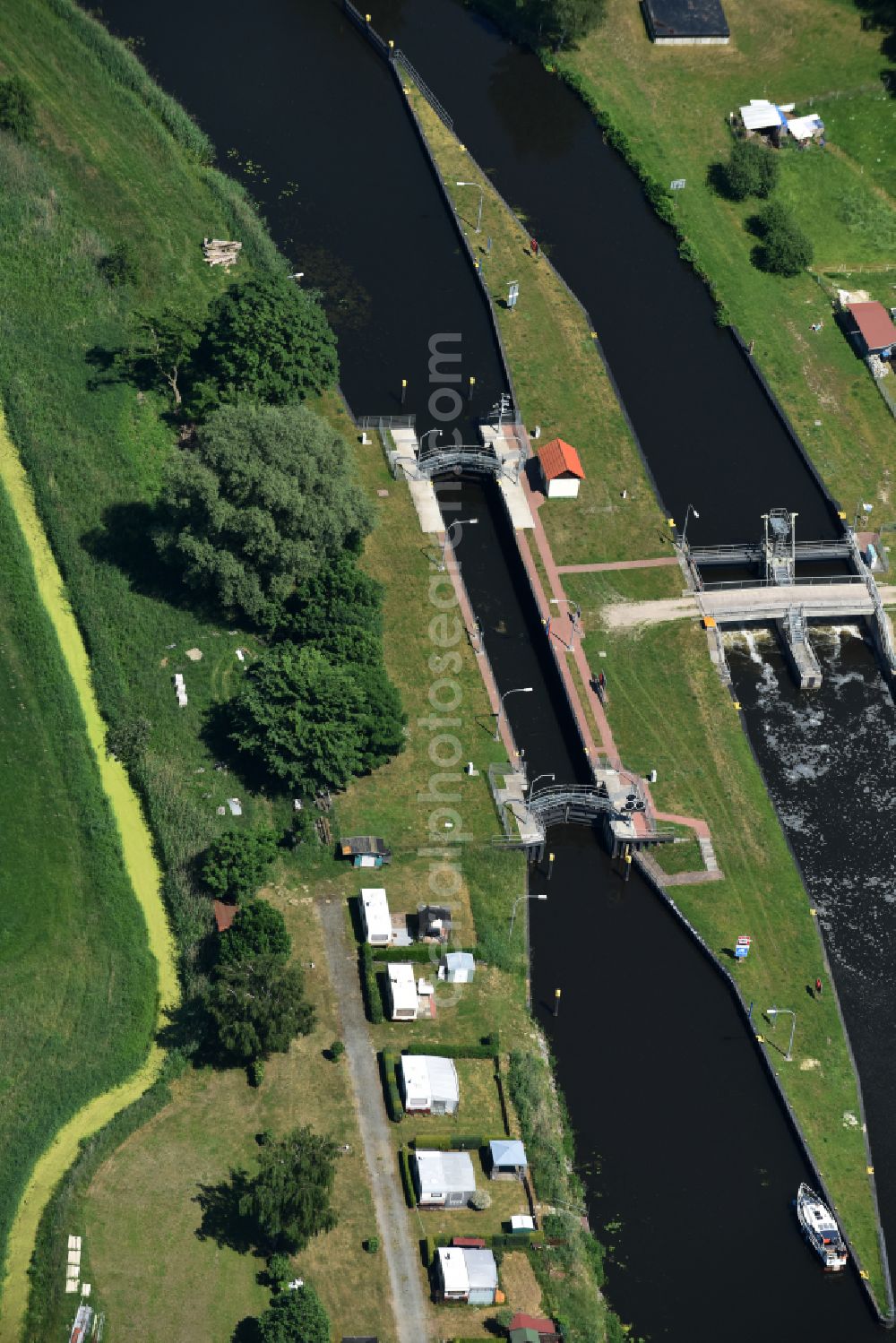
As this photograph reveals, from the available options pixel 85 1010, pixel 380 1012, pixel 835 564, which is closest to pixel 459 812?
pixel 380 1012

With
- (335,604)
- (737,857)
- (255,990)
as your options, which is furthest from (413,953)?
(335,604)

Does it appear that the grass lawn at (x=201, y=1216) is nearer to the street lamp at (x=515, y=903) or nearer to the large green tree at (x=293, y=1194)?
the large green tree at (x=293, y=1194)

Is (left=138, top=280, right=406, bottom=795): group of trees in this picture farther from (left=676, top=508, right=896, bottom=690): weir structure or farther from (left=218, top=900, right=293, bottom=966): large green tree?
(left=676, top=508, right=896, bottom=690): weir structure

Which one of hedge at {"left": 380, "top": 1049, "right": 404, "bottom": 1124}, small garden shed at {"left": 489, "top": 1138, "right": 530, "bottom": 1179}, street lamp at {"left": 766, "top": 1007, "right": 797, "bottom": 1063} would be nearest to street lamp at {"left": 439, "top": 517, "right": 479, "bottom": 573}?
street lamp at {"left": 766, "top": 1007, "right": 797, "bottom": 1063}

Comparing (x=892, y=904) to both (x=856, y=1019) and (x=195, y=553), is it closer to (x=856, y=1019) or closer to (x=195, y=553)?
(x=856, y=1019)

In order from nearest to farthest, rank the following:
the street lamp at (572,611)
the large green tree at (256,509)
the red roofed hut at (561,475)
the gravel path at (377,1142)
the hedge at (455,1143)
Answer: the gravel path at (377,1142) → the hedge at (455,1143) → the large green tree at (256,509) → the street lamp at (572,611) → the red roofed hut at (561,475)

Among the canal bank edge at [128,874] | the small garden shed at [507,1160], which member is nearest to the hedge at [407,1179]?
the small garden shed at [507,1160]
